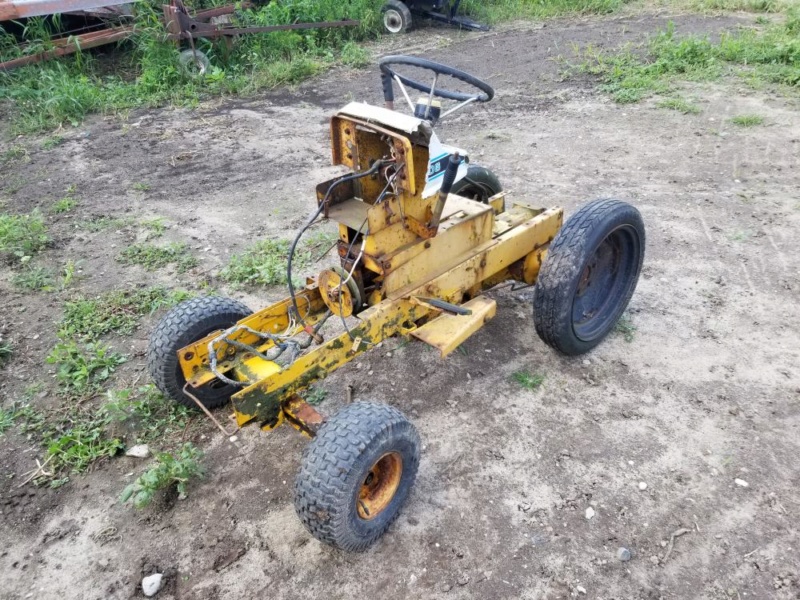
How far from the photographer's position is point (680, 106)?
7.68 metres

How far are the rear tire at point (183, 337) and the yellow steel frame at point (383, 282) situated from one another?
0.17 meters

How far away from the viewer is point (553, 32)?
36.7 ft

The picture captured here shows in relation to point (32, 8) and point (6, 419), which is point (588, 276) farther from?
Result: point (32, 8)

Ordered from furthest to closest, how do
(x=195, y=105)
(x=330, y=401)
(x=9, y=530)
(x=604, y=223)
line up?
(x=195, y=105) → (x=330, y=401) → (x=604, y=223) → (x=9, y=530)

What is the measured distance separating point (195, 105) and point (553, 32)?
21.2ft

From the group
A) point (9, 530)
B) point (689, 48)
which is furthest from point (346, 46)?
point (9, 530)

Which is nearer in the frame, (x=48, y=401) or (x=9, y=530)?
(x=9, y=530)

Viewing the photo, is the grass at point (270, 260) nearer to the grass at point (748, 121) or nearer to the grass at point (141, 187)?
the grass at point (141, 187)

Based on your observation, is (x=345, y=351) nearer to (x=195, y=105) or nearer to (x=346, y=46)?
(x=195, y=105)

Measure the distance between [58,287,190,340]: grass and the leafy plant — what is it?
5.09 ft

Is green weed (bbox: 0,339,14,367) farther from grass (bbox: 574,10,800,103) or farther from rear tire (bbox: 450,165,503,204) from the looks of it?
grass (bbox: 574,10,800,103)

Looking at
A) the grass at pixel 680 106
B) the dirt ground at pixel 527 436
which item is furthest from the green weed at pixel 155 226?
the grass at pixel 680 106

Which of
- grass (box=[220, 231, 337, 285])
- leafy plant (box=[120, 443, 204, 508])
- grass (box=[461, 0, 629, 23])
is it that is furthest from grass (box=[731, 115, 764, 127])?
leafy plant (box=[120, 443, 204, 508])

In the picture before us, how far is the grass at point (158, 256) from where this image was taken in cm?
527
